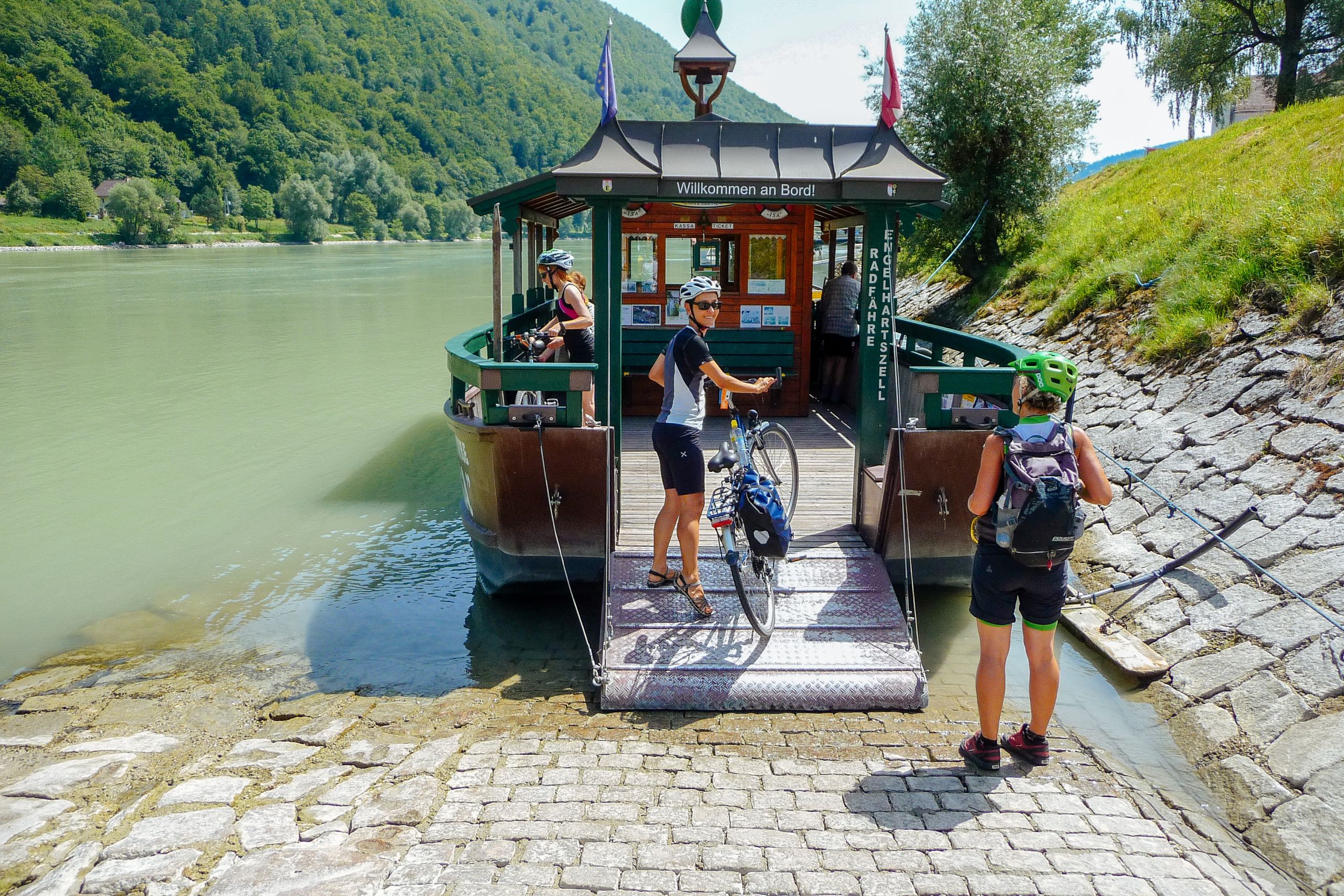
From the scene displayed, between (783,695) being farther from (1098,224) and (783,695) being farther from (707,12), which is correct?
(1098,224)

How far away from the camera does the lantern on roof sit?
1052cm

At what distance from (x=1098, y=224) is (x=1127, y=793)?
13.8m

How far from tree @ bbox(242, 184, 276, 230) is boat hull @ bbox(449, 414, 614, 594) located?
12696cm

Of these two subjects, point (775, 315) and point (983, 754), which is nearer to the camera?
point (983, 754)

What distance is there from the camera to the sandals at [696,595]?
250 inches

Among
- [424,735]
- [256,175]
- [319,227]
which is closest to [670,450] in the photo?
[424,735]

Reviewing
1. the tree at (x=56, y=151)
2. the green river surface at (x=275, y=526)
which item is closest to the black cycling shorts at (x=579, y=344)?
the green river surface at (x=275, y=526)

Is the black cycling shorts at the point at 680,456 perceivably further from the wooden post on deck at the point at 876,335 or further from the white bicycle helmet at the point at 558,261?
the white bicycle helmet at the point at 558,261

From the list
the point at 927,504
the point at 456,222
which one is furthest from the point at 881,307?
the point at 456,222

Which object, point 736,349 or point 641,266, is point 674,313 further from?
point 736,349

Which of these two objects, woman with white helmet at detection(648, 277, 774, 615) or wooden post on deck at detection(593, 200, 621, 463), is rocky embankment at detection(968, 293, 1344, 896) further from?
wooden post on deck at detection(593, 200, 621, 463)

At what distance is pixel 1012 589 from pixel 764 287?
6575 mm

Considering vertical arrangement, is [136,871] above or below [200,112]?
below

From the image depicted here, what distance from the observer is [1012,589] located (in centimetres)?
466
